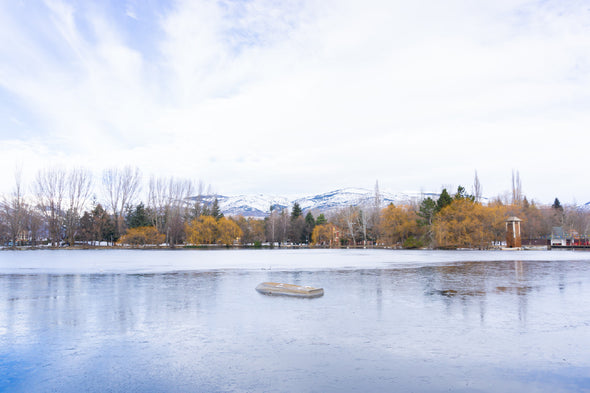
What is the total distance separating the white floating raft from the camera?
11602 millimetres

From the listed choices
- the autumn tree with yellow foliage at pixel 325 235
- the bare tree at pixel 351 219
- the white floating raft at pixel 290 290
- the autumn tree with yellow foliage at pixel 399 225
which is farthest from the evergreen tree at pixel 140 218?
the white floating raft at pixel 290 290

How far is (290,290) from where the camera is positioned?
11875 mm

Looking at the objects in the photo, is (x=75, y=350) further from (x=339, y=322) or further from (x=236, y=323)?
(x=339, y=322)

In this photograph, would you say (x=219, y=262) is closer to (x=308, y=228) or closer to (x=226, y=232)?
(x=226, y=232)

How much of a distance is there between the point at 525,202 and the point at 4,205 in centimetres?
9938

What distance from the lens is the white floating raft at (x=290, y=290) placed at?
457 inches

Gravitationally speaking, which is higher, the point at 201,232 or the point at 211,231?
the point at 211,231

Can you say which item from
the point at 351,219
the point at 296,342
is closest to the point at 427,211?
the point at 351,219

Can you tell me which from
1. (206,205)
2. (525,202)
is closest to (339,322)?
(206,205)

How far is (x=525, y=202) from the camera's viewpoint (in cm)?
9225

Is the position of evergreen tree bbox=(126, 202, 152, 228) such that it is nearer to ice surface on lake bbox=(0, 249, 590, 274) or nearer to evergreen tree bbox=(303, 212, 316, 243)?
evergreen tree bbox=(303, 212, 316, 243)

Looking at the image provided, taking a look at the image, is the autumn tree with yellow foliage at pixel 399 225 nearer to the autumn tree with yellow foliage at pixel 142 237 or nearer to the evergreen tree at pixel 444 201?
the evergreen tree at pixel 444 201

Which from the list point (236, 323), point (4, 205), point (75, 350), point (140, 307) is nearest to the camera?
point (75, 350)

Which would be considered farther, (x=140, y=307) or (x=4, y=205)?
(x=4, y=205)
